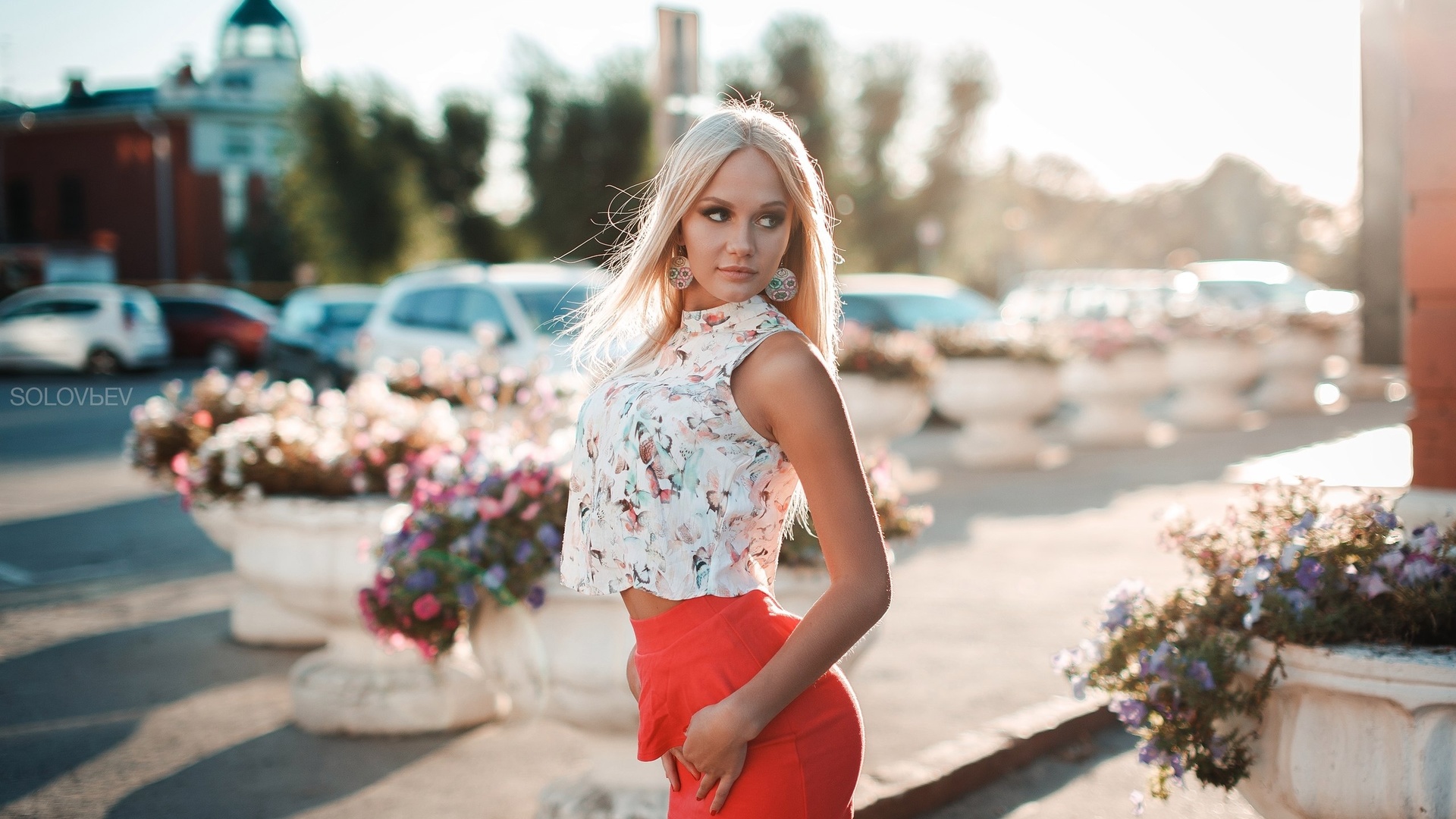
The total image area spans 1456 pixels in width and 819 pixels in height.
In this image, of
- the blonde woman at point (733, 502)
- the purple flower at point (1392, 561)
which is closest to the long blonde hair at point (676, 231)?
the blonde woman at point (733, 502)

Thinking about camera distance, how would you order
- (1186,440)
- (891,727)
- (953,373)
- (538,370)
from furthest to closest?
(1186,440), (953,373), (538,370), (891,727)

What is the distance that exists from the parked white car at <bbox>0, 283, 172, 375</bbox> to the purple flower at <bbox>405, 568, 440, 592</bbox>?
22251mm

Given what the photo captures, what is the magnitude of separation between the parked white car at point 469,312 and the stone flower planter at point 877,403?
2521 mm

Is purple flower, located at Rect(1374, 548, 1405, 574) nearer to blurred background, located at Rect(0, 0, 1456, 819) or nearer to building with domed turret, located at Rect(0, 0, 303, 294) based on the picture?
blurred background, located at Rect(0, 0, 1456, 819)

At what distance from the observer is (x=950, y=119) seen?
129 ft

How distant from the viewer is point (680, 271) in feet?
7.06

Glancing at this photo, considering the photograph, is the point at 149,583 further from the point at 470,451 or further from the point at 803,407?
the point at 803,407

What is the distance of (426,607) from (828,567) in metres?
2.27

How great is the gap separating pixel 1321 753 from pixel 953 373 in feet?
31.3

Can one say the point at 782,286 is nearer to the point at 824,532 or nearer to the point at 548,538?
the point at 824,532

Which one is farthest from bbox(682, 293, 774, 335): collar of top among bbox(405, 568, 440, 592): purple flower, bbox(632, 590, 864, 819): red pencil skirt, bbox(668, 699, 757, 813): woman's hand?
bbox(405, 568, 440, 592): purple flower

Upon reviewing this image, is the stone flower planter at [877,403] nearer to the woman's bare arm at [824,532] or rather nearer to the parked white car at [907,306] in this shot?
the parked white car at [907,306]

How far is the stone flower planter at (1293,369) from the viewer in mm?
16734

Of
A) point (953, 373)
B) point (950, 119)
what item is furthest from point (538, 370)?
point (950, 119)
